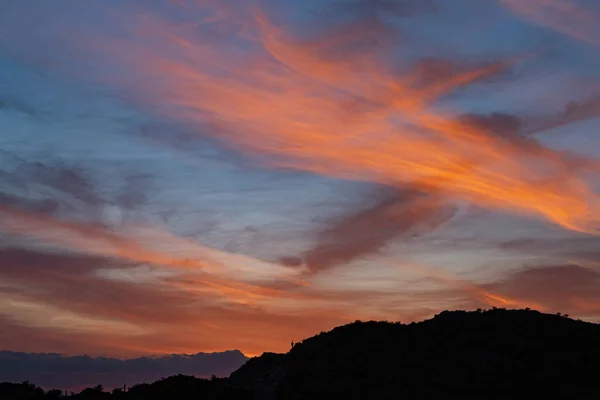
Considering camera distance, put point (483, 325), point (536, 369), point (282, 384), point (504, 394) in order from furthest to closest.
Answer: point (483, 325) < point (282, 384) < point (536, 369) < point (504, 394)

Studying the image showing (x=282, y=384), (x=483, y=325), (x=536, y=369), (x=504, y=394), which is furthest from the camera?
(x=483, y=325)

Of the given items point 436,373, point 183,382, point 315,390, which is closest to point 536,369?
point 436,373

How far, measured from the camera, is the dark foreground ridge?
167 ft

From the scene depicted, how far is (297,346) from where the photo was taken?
66375 millimetres

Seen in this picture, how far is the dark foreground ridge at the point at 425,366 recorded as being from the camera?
5097 centimetres

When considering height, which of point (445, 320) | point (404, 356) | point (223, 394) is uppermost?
point (445, 320)

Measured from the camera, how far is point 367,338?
63750 millimetres

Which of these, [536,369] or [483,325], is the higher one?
[483,325]

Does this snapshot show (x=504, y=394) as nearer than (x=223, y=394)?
Yes

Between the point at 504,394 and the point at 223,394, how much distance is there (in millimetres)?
22667

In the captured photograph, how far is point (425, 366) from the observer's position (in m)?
55.3

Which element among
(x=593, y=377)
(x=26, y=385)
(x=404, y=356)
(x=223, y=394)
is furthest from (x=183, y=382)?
(x=593, y=377)

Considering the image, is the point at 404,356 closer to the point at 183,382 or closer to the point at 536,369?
the point at 536,369

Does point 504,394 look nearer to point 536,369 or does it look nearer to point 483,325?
point 536,369
